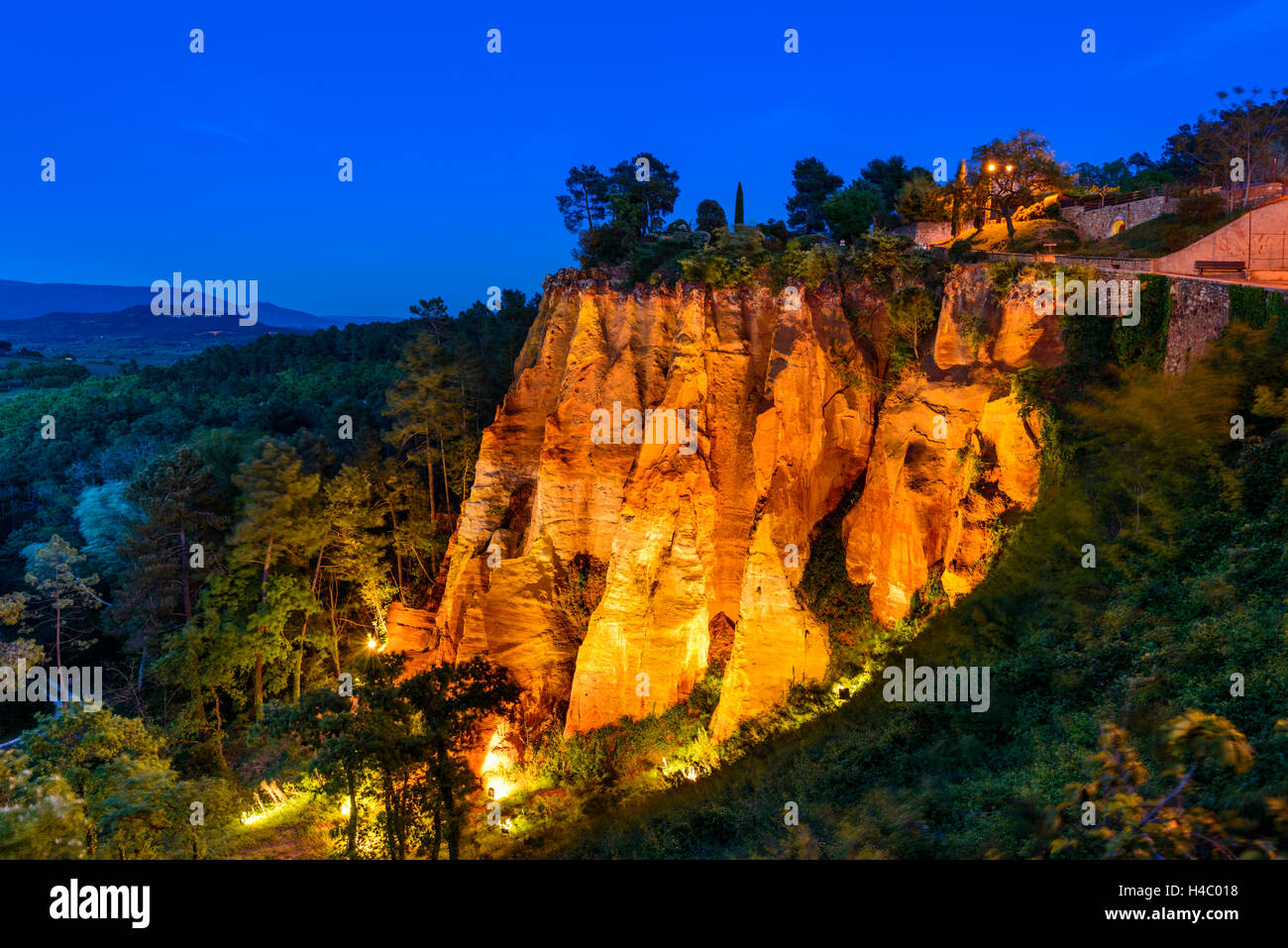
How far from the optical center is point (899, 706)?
13797 millimetres

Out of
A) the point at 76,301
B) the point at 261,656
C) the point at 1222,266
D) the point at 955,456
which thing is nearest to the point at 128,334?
the point at 76,301

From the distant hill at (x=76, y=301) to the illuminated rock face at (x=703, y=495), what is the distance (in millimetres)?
171798

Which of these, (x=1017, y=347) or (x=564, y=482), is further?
(x=564, y=482)

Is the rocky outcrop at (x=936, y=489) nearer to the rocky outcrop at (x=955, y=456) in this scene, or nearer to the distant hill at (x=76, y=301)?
the rocky outcrop at (x=955, y=456)

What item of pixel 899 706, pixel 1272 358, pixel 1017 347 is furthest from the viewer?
pixel 1017 347

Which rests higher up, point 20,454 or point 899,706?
point 20,454

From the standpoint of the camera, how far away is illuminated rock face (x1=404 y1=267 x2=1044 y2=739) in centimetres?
1667

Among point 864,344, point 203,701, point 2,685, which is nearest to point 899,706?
point 864,344

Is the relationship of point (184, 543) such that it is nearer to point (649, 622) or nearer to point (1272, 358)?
point (649, 622)

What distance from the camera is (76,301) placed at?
18288 cm

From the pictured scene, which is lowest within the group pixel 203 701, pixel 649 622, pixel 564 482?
pixel 203 701

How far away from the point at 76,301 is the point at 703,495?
225327 millimetres
